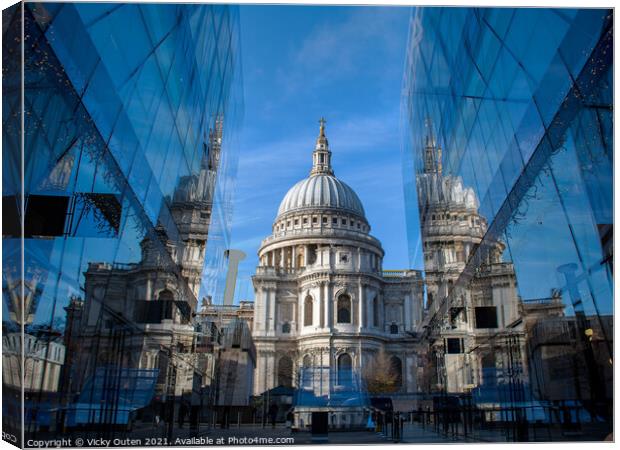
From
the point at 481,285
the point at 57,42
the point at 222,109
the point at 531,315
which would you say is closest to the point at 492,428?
the point at 531,315

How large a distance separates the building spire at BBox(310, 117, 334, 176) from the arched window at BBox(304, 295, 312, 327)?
31.7 m

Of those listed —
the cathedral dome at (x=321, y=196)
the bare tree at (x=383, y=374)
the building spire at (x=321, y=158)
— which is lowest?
the bare tree at (x=383, y=374)

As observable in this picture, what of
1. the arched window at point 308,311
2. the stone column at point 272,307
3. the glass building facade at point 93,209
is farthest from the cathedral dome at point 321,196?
the glass building facade at point 93,209

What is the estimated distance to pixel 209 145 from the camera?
2231 cm

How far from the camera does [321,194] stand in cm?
9456

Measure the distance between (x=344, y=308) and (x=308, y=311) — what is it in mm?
4676

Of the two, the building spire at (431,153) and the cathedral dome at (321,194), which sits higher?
the cathedral dome at (321,194)

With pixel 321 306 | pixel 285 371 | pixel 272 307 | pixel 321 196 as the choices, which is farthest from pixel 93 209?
pixel 321 196

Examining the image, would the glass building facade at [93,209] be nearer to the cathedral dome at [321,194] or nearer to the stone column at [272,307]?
the stone column at [272,307]

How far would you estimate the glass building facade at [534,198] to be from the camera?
9586 mm

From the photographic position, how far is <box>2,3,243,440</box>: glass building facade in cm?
1032

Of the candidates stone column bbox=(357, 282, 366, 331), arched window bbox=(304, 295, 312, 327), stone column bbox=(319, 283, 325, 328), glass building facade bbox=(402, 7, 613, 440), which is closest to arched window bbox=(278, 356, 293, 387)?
arched window bbox=(304, 295, 312, 327)

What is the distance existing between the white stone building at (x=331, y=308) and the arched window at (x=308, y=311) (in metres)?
0.12

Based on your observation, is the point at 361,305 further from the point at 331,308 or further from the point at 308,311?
the point at 308,311
